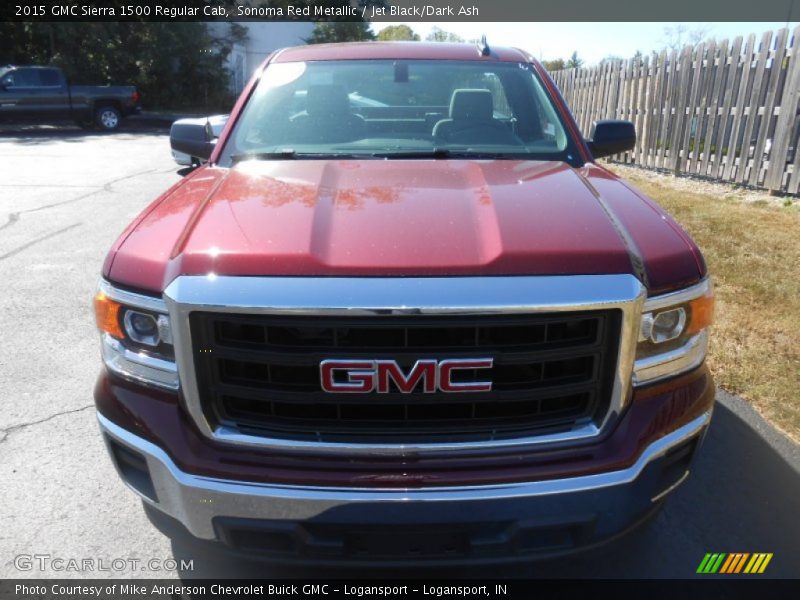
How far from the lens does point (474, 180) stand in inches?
95.7

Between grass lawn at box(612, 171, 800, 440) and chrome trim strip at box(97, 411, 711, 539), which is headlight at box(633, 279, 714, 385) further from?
grass lawn at box(612, 171, 800, 440)

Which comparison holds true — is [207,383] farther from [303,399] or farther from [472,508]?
[472,508]

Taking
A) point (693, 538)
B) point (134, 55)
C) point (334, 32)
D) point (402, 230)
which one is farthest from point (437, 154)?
point (334, 32)

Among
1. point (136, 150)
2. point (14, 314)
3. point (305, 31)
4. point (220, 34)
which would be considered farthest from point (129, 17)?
point (14, 314)

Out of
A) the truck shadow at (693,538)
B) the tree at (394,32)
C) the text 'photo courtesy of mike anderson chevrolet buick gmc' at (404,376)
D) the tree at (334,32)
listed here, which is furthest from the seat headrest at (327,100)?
the tree at (394,32)

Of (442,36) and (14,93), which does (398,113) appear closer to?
(14,93)

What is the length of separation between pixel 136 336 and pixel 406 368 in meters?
0.84

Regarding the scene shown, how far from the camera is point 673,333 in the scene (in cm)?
197

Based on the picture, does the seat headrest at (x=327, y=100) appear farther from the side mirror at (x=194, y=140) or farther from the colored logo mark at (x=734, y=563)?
the colored logo mark at (x=734, y=563)

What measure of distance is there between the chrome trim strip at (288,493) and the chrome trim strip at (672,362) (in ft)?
0.71

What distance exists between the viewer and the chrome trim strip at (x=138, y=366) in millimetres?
1887

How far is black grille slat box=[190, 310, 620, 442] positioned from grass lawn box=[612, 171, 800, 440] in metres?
2.03

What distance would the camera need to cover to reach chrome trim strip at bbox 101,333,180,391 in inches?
74.3

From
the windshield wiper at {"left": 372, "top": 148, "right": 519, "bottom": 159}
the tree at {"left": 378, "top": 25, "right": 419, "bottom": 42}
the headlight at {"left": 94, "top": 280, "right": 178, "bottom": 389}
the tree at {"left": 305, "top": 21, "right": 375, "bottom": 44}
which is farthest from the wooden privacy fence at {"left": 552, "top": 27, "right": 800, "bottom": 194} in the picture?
the tree at {"left": 378, "top": 25, "right": 419, "bottom": 42}
